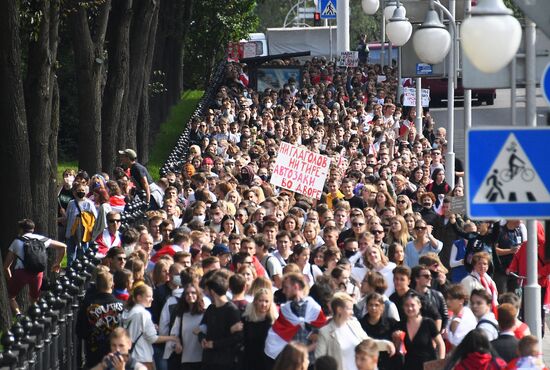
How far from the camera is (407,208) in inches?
838

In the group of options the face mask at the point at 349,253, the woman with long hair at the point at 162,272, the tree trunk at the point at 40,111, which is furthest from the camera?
the tree trunk at the point at 40,111

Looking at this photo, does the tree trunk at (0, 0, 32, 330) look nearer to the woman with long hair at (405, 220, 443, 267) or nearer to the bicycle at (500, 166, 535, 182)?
the woman with long hair at (405, 220, 443, 267)

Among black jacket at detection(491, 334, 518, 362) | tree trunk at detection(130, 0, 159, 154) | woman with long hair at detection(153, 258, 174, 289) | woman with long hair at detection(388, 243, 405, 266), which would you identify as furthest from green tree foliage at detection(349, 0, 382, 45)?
black jacket at detection(491, 334, 518, 362)

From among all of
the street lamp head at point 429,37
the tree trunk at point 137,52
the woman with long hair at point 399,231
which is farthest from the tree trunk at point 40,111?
the tree trunk at point 137,52

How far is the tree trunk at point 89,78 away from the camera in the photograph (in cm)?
2881

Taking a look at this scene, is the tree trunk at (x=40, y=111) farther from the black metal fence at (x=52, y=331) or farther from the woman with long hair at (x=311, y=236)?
the woman with long hair at (x=311, y=236)

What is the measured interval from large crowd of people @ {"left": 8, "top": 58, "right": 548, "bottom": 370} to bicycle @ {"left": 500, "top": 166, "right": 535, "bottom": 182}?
4.80 ft

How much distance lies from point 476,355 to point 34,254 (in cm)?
879

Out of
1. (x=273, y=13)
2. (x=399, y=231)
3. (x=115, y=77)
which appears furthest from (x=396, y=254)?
(x=273, y=13)

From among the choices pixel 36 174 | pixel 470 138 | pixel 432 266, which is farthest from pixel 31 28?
pixel 470 138

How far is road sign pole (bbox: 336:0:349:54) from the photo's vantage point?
60.7 m

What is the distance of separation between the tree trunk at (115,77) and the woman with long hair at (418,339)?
1818 cm

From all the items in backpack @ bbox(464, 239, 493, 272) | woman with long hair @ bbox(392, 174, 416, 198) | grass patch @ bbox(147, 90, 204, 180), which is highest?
backpack @ bbox(464, 239, 493, 272)

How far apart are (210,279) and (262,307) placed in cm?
52
